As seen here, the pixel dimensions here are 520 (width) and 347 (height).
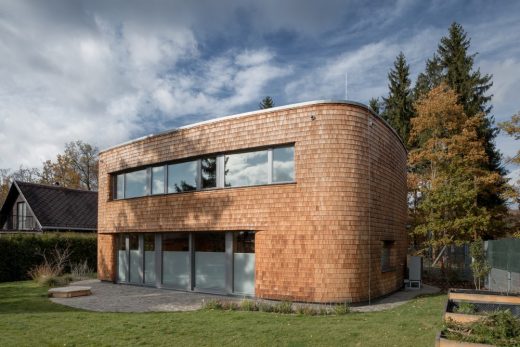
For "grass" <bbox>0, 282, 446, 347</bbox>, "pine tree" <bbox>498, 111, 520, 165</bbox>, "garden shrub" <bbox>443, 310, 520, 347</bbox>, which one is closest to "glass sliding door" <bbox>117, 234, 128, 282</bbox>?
"grass" <bbox>0, 282, 446, 347</bbox>

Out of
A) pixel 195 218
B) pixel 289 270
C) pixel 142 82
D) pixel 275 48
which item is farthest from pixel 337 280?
pixel 142 82

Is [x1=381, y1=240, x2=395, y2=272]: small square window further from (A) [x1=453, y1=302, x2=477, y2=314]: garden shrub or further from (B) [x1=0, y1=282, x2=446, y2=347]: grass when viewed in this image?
(A) [x1=453, y1=302, x2=477, y2=314]: garden shrub

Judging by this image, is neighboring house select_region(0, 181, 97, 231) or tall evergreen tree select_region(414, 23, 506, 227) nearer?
neighboring house select_region(0, 181, 97, 231)

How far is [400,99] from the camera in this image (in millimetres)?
36906

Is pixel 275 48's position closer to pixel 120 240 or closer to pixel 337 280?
A: pixel 337 280

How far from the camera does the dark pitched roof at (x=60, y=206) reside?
2802cm

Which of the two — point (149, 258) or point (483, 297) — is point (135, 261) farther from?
point (483, 297)

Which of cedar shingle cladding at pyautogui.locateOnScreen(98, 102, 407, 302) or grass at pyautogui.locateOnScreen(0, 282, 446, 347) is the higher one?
cedar shingle cladding at pyautogui.locateOnScreen(98, 102, 407, 302)

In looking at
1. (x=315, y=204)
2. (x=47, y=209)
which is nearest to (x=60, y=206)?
(x=47, y=209)

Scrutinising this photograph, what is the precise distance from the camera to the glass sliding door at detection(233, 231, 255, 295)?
12773mm

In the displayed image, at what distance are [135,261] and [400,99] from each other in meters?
28.4

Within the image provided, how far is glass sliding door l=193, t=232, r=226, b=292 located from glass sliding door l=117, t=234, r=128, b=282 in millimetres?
4676

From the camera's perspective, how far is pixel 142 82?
13.9m

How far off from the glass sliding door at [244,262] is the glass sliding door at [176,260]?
88.0 inches
